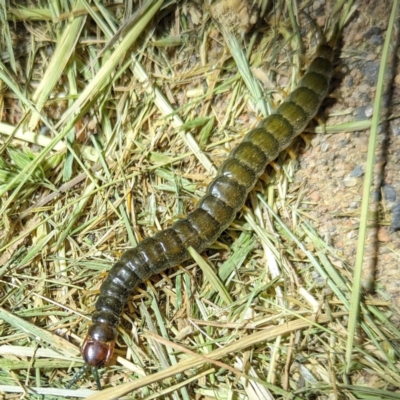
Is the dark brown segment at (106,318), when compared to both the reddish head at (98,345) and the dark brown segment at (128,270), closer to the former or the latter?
the reddish head at (98,345)

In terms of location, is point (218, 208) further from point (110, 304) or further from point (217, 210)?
point (110, 304)

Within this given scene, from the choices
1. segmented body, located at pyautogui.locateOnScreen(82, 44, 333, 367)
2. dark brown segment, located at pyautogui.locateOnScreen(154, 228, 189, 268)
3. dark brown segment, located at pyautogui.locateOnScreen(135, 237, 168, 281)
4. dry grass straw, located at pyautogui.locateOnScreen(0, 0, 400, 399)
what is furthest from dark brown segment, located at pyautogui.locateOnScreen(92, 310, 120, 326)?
dark brown segment, located at pyautogui.locateOnScreen(154, 228, 189, 268)

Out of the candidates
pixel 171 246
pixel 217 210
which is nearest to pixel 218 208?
pixel 217 210

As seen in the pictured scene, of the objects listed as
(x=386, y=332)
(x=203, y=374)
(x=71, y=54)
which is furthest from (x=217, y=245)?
(x=71, y=54)

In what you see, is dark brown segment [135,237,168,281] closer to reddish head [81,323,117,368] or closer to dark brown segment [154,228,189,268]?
dark brown segment [154,228,189,268]

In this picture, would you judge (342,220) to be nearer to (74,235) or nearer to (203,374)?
(203,374)

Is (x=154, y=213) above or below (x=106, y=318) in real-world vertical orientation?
above

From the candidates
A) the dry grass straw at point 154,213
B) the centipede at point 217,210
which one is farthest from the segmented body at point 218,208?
the dry grass straw at point 154,213
